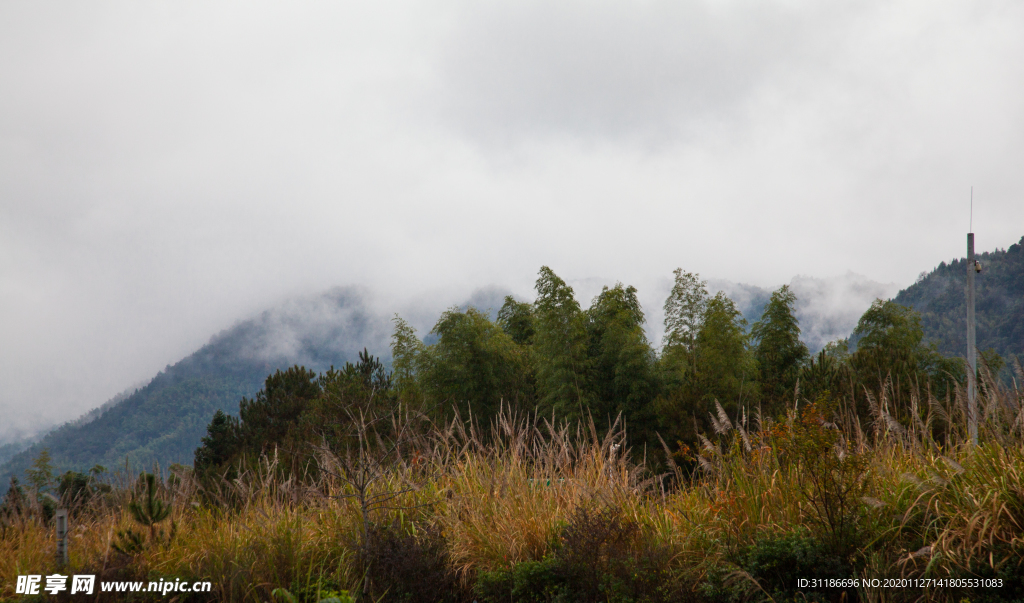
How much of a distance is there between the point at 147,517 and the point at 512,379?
12.0m

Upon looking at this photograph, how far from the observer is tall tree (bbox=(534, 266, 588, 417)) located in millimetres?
14258

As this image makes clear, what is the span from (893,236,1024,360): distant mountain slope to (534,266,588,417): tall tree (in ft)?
257

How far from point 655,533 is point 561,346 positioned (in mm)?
10495

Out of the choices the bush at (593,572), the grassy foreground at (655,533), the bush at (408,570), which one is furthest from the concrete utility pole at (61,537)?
the bush at (593,572)

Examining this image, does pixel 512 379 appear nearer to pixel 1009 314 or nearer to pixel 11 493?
pixel 11 493

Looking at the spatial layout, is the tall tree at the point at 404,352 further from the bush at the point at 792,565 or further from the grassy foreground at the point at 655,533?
the bush at the point at 792,565

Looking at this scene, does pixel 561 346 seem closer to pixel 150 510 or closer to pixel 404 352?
pixel 404 352

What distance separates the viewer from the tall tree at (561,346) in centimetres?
1426

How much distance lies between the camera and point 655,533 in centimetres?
388

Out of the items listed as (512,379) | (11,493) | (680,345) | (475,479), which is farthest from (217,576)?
(680,345)

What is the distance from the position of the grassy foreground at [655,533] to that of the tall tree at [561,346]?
9.18 meters

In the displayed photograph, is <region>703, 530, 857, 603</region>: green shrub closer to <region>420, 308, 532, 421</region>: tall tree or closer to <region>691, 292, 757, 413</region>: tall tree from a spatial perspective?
<region>691, 292, 757, 413</region>: tall tree

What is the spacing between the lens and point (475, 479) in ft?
15.8

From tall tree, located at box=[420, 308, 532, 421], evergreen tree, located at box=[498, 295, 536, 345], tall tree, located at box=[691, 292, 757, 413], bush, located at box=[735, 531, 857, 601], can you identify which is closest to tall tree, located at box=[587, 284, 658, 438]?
tall tree, located at box=[691, 292, 757, 413]
